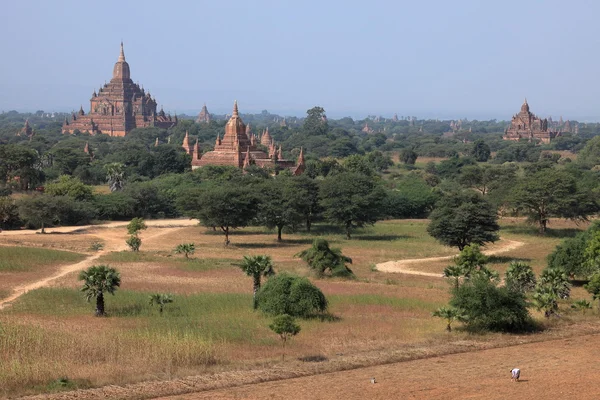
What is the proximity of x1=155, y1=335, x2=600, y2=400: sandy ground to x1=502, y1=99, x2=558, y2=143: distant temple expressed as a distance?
497 ft

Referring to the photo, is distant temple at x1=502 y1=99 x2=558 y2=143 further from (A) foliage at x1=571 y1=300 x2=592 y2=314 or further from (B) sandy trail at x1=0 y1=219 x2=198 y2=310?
(A) foliage at x1=571 y1=300 x2=592 y2=314

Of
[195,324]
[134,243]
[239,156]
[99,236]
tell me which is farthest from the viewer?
[239,156]

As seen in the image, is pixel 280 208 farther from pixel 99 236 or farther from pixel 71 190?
pixel 71 190

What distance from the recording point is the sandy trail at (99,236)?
3709 cm

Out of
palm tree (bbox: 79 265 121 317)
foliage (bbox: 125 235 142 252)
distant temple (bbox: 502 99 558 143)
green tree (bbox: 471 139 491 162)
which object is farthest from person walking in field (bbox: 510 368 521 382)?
distant temple (bbox: 502 99 558 143)

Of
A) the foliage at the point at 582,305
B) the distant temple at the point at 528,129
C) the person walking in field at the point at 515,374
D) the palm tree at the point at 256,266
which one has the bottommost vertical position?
the person walking in field at the point at 515,374

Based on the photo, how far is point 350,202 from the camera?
192 ft

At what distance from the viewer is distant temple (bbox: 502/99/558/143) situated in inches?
6816

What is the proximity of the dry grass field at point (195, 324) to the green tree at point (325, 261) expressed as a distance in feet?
2.37

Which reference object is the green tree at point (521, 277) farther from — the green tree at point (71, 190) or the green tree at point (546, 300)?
the green tree at point (71, 190)

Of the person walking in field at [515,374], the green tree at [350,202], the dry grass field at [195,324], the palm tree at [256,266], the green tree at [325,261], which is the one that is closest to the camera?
the person walking in field at [515,374]

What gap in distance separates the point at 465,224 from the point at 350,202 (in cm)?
1200

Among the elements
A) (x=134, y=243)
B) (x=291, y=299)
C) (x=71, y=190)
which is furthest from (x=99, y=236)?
(x=291, y=299)

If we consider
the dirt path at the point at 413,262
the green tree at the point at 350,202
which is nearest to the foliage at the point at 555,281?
the dirt path at the point at 413,262
